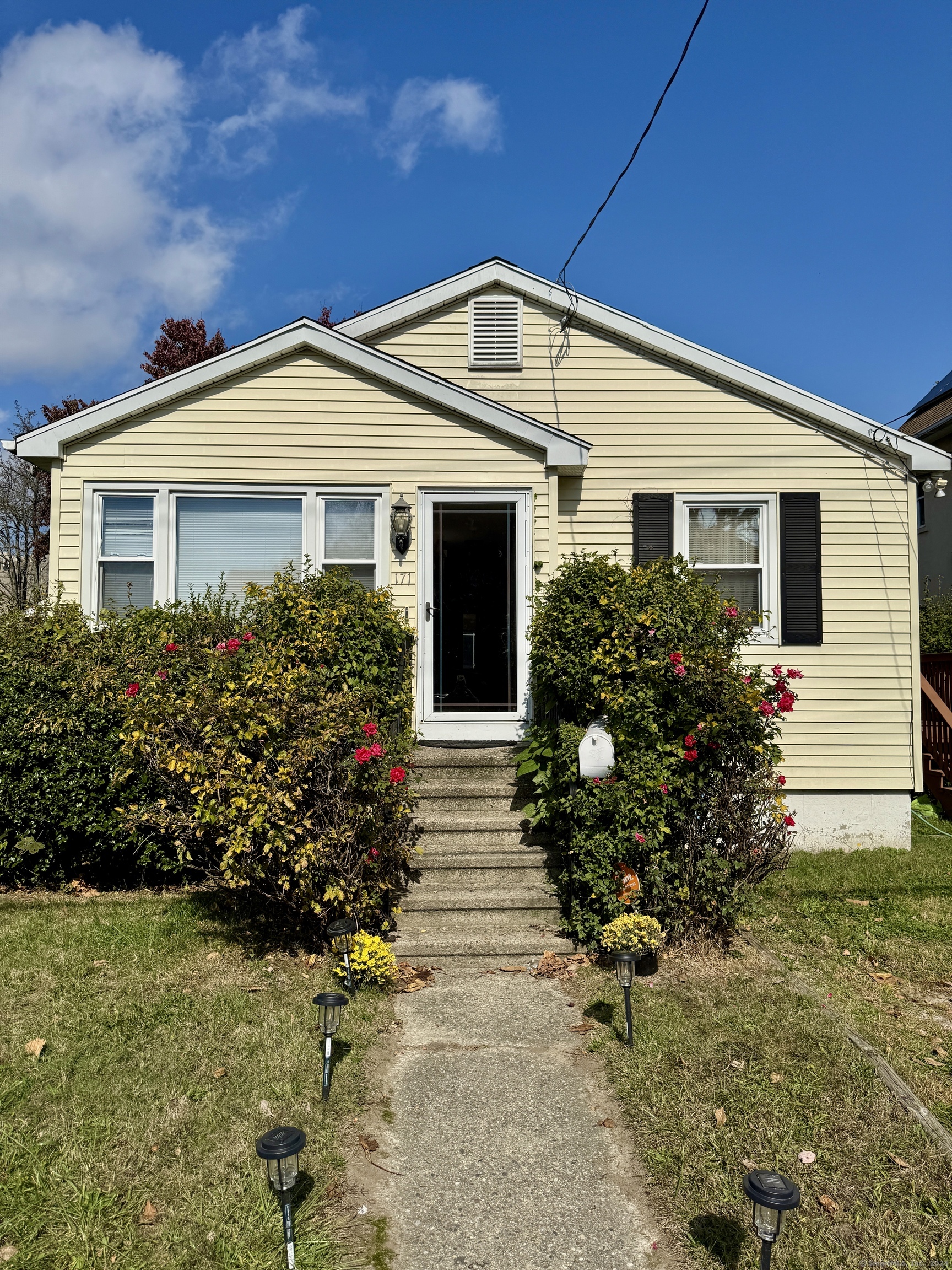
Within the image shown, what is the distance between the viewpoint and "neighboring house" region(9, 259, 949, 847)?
7773mm

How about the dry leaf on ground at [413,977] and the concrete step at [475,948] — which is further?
the concrete step at [475,948]

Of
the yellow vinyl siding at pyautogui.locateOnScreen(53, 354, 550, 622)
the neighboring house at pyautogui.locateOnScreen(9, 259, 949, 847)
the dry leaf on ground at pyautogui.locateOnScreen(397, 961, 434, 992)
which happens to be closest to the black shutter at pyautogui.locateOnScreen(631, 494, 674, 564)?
the neighboring house at pyautogui.locateOnScreen(9, 259, 949, 847)

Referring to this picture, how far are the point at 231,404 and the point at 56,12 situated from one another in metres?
4.54

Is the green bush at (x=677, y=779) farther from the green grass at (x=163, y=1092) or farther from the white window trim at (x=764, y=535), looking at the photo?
the white window trim at (x=764, y=535)

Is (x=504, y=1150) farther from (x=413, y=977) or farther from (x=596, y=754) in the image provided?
(x=596, y=754)

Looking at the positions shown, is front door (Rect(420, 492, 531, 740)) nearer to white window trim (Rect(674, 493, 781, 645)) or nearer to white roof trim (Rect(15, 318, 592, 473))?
white roof trim (Rect(15, 318, 592, 473))

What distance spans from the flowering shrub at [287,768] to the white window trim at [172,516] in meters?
1.89

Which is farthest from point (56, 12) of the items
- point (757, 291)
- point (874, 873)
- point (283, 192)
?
point (874, 873)

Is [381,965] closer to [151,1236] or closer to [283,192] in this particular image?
[151,1236]

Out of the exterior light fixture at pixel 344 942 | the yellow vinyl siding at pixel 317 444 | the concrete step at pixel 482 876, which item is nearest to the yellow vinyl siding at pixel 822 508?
the yellow vinyl siding at pixel 317 444

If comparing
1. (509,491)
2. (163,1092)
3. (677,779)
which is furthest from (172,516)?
(163,1092)

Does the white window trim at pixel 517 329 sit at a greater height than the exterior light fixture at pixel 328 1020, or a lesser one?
greater

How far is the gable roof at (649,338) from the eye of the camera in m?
8.91

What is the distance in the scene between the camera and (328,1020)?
3.70m
